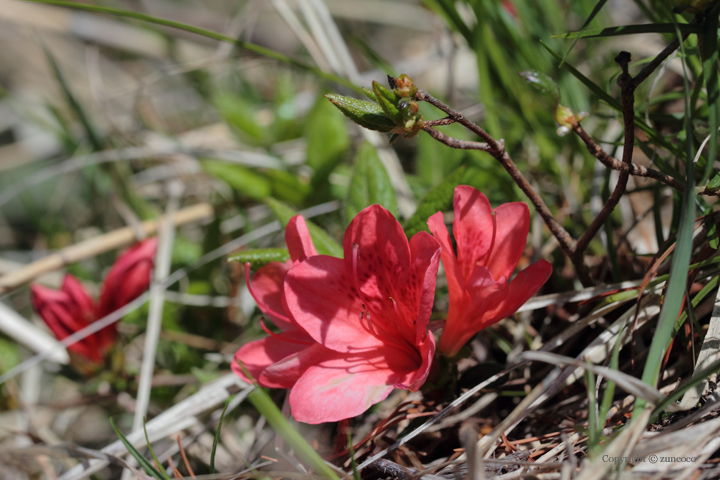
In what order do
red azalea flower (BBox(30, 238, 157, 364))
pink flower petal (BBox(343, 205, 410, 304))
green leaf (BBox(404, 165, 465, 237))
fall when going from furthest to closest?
red azalea flower (BBox(30, 238, 157, 364)) < green leaf (BBox(404, 165, 465, 237)) < pink flower petal (BBox(343, 205, 410, 304))

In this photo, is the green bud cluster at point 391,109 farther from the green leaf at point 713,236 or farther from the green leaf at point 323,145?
the green leaf at point 323,145

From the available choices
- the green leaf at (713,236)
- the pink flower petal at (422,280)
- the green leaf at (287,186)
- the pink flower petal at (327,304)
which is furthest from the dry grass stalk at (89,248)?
the green leaf at (713,236)

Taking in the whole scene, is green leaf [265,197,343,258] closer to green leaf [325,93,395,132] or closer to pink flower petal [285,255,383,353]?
pink flower petal [285,255,383,353]

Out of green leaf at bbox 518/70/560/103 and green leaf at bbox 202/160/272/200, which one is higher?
green leaf at bbox 518/70/560/103

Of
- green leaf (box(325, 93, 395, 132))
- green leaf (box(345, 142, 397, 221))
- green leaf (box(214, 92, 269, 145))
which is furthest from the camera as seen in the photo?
green leaf (box(214, 92, 269, 145))

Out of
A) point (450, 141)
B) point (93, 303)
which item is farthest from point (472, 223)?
point (93, 303)

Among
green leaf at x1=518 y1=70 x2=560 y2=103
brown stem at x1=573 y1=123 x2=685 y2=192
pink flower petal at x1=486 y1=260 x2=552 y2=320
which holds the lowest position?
pink flower petal at x1=486 y1=260 x2=552 y2=320

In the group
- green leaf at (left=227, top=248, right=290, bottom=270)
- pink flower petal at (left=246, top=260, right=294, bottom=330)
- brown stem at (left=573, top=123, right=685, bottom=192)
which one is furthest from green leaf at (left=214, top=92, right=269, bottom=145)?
brown stem at (left=573, top=123, right=685, bottom=192)

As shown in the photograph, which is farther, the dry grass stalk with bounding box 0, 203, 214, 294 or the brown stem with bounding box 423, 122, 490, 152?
the dry grass stalk with bounding box 0, 203, 214, 294
